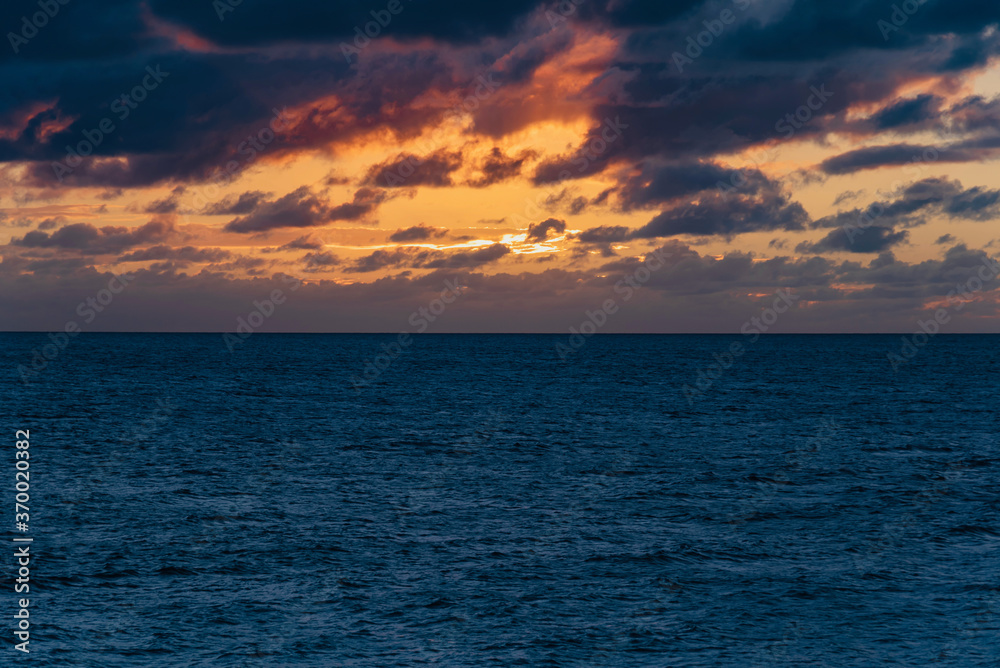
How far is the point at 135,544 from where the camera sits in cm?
3294

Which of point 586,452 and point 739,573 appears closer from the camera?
point 739,573

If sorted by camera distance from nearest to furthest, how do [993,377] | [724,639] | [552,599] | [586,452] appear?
[724,639]
[552,599]
[586,452]
[993,377]

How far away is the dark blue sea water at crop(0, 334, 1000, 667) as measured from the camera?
78.0ft

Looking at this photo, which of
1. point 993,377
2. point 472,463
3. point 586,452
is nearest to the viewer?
point 472,463

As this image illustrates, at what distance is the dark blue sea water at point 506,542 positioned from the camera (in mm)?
23766

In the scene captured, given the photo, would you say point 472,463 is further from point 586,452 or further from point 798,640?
point 798,640

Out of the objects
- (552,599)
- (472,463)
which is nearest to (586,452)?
(472,463)

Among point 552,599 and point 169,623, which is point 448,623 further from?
point 169,623

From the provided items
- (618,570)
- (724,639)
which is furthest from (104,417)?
(724,639)

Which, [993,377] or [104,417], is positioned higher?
[104,417]

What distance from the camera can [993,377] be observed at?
148 meters

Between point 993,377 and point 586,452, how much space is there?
122 meters

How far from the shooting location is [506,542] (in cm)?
3378

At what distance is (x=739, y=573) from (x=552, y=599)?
752 centimetres
